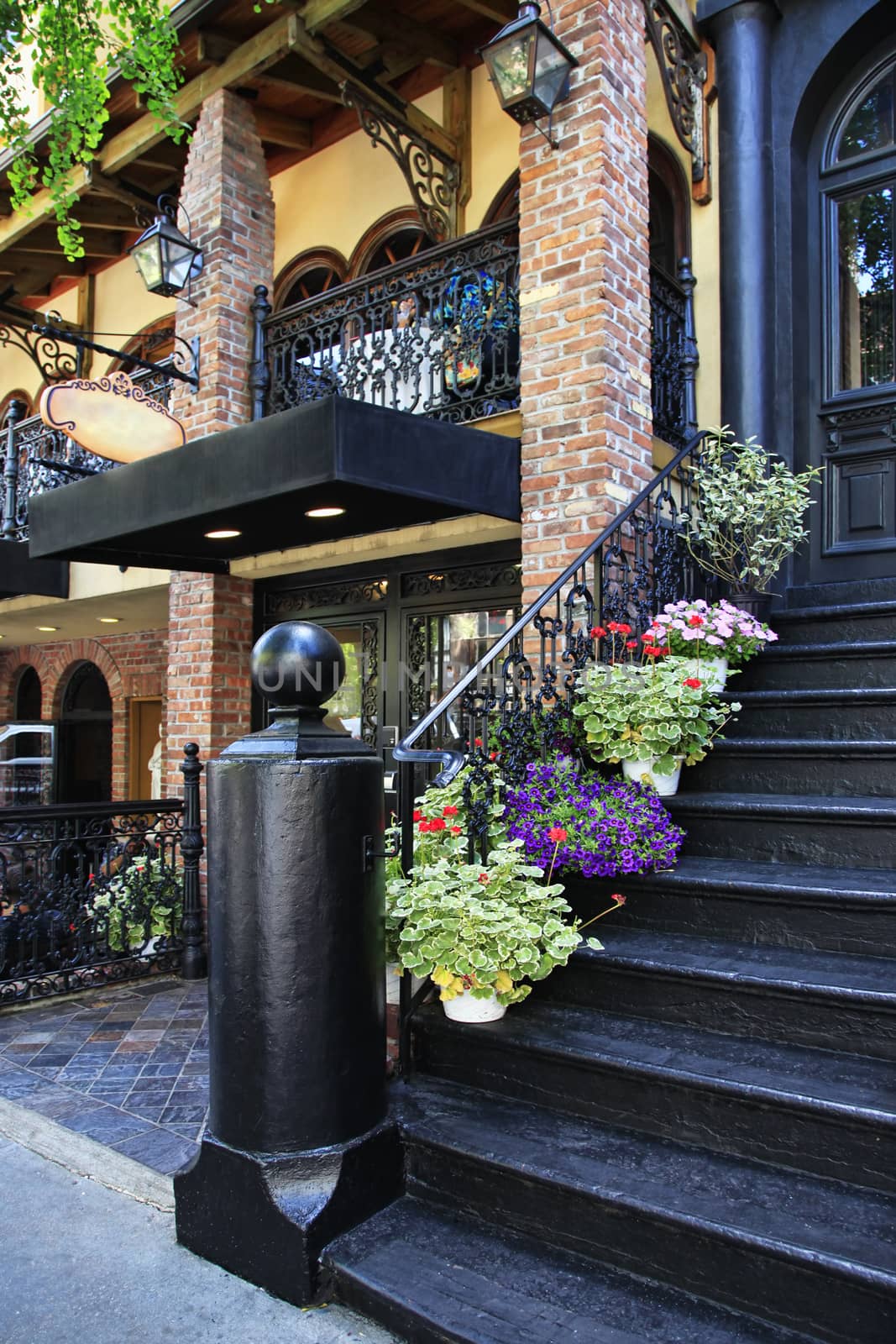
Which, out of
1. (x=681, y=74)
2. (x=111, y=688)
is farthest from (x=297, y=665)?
(x=111, y=688)

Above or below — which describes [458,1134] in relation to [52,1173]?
above

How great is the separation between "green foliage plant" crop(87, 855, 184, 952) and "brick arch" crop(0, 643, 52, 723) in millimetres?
6832

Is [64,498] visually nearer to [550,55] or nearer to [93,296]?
[550,55]

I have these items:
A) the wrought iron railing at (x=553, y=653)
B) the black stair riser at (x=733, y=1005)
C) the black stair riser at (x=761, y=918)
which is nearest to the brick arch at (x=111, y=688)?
the wrought iron railing at (x=553, y=653)

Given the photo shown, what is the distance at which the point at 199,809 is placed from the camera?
232 inches

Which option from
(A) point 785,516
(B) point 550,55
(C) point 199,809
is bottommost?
(C) point 199,809

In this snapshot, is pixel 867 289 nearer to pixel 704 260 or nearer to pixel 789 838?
pixel 704 260

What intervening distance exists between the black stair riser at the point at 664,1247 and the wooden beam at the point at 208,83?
626 centimetres

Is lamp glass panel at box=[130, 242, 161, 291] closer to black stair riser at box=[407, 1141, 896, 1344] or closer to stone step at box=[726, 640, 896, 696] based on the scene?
stone step at box=[726, 640, 896, 696]

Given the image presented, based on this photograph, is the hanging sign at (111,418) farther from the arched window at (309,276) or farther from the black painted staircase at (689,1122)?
the black painted staircase at (689,1122)

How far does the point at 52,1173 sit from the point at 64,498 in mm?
3663

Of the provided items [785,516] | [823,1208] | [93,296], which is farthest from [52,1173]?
[93,296]

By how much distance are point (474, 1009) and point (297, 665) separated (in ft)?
4.02

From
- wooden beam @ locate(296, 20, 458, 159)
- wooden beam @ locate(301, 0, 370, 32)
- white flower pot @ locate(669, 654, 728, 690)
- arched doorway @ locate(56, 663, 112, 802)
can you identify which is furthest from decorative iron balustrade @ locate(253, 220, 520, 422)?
arched doorway @ locate(56, 663, 112, 802)
